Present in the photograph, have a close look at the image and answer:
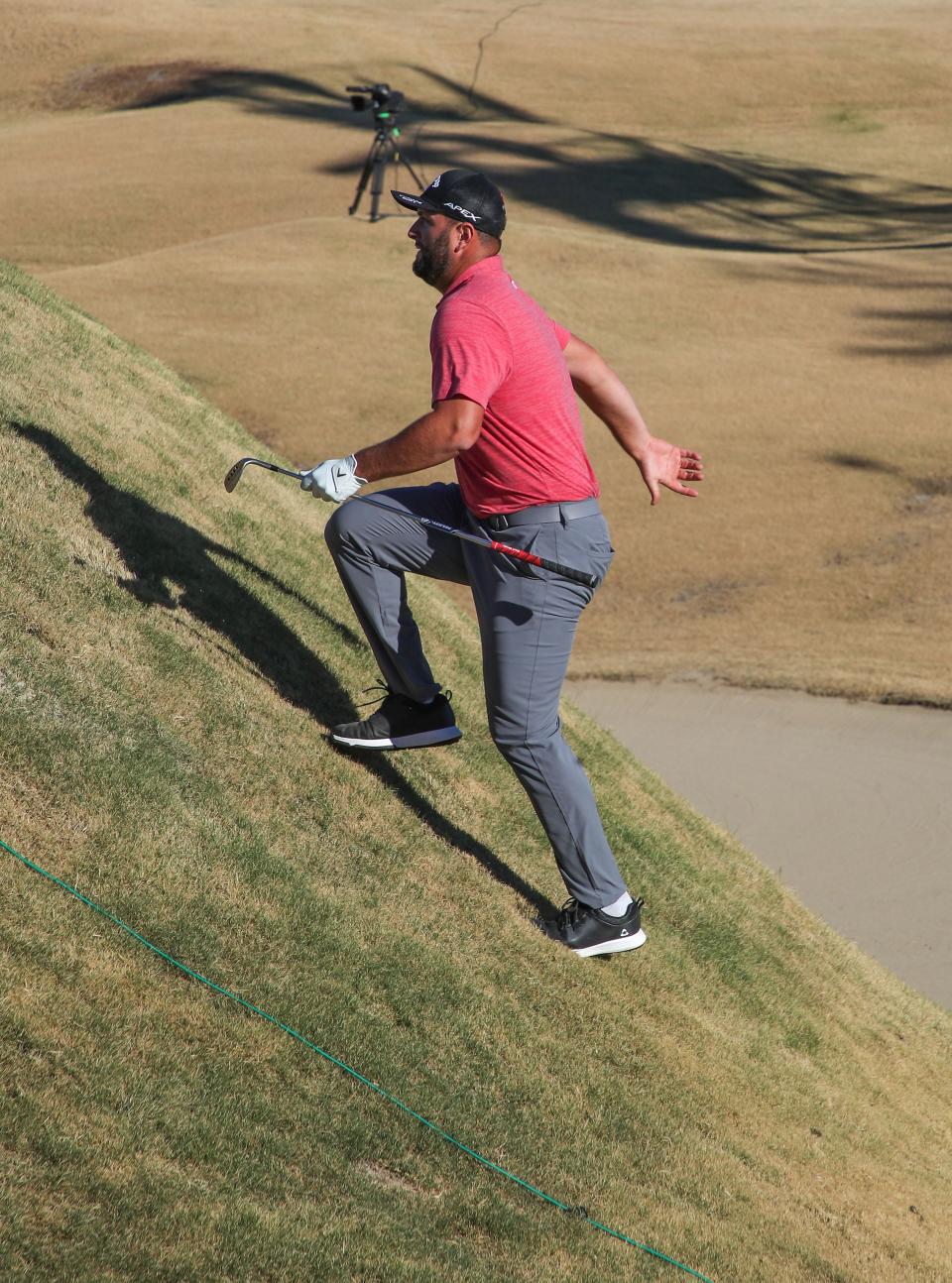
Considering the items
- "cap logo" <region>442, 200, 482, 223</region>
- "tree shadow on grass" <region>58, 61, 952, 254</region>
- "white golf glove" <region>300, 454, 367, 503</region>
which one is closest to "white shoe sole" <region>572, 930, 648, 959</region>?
"white golf glove" <region>300, 454, 367, 503</region>

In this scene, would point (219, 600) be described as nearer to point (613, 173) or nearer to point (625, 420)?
point (625, 420)

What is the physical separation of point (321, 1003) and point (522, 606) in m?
1.37

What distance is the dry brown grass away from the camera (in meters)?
14.2

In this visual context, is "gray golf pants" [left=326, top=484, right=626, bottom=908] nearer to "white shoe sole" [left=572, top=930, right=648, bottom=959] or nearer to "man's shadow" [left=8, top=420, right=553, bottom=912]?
"white shoe sole" [left=572, top=930, right=648, bottom=959]

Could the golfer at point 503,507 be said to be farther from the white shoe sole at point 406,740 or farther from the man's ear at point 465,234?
the white shoe sole at point 406,740

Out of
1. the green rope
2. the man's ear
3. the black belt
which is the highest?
the man's ear

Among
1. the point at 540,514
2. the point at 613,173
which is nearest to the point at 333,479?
the point at 540,514

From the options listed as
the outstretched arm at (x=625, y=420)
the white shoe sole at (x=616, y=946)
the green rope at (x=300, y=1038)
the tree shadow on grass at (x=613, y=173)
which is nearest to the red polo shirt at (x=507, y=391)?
the outstretched arm at (x=625, y=420)

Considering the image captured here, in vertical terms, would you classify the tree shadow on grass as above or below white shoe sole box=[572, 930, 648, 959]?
below

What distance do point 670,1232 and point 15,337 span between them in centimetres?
564

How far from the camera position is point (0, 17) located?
138 ft

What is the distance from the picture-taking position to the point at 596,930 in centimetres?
483

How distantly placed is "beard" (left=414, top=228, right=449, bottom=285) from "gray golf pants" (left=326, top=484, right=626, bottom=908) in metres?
0.79

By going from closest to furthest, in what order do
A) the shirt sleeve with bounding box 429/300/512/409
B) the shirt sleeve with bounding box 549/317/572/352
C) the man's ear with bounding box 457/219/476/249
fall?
1. the shirt sleeve with bounding box 429/300/512/409
2. the man's ear with bounding box 457/219/476/249
3. the shirt sleeve with bounding box 549/317/572/352
